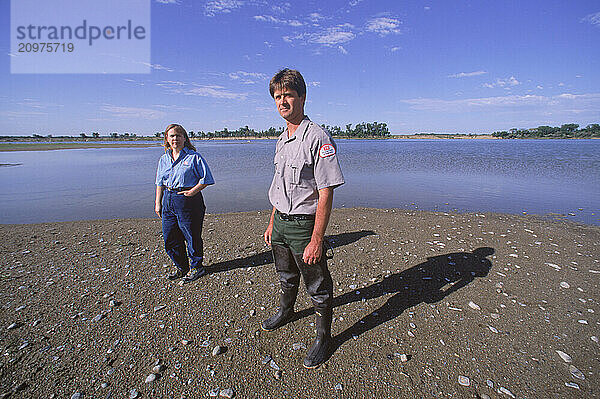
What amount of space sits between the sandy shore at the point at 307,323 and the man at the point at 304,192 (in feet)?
2.91

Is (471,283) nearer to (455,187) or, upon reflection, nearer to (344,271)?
(344,271)

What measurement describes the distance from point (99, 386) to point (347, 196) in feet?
47.2

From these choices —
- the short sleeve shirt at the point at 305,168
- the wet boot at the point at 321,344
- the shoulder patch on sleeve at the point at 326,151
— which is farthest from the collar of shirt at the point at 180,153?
the wet boot at the point at 321,344

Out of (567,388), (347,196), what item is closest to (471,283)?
(567,388)

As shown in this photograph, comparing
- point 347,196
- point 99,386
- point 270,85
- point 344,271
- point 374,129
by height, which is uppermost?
point 374,129

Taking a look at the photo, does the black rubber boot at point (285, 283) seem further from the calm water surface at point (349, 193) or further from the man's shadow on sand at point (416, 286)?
the calm water surface at point (349, 193)

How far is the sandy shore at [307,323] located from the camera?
3.50 m

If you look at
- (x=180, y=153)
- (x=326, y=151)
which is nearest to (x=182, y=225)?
(x=180, y=153)

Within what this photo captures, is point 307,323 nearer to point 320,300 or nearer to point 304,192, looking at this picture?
point 320,300

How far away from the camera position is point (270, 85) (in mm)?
3430

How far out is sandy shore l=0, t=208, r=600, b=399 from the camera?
350 cm

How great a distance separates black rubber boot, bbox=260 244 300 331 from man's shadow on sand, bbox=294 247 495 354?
1.35ft

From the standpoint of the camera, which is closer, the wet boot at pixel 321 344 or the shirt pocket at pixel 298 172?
the shirt pocket at pixel 298 172

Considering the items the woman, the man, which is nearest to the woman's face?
the woman
